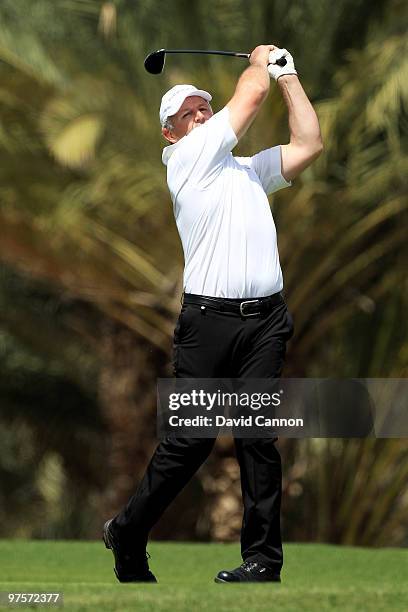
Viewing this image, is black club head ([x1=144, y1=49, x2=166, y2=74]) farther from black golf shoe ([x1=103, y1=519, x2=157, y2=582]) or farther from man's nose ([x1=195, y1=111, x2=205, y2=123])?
black golf shoe ([x1=103, y1=519, x2=157, y2=582])

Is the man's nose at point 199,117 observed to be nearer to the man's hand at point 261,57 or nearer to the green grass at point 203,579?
the man's hand at point 261,57

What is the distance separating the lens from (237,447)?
20.2 feet

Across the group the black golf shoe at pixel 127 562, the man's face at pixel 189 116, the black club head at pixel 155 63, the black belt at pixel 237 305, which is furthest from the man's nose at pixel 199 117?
the black golf shoe at pixel 127 562

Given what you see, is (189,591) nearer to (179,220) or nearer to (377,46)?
(179,220)

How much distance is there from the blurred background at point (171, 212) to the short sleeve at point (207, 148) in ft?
25.1

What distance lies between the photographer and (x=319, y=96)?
1439 cm

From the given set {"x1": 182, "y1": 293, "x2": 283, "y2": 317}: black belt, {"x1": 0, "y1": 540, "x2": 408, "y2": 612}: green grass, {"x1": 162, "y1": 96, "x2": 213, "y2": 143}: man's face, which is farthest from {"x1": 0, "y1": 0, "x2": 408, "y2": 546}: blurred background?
{"x1": 182, "y1": 293, "x2": 283, "y2": 317}: black belt

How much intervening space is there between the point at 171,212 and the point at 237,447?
8.82 m

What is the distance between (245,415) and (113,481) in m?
10.6

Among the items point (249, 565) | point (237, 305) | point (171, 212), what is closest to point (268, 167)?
point (237, 305)

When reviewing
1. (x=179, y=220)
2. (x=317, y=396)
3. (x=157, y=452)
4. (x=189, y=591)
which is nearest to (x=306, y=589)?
(x=189, y=591)

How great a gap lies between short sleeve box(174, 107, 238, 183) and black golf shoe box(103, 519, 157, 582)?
1.57 m

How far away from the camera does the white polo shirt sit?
6.05 meters

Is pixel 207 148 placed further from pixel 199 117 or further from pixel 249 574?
pixel 249 574
